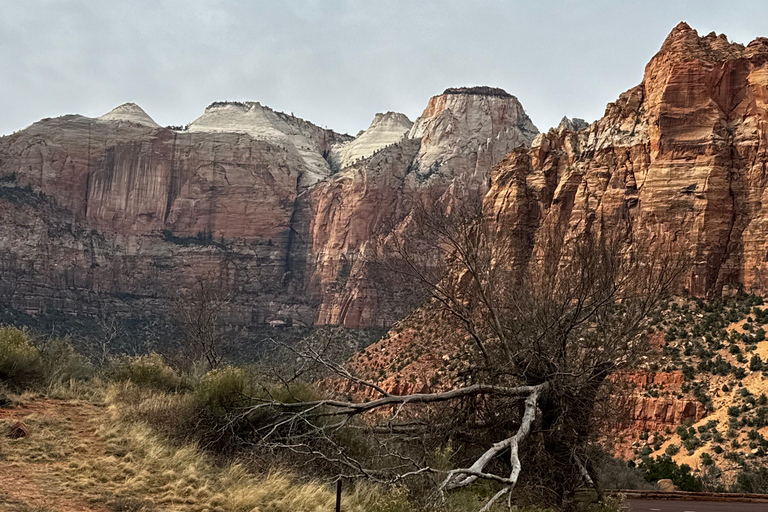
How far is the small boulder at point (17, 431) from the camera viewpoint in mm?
11062

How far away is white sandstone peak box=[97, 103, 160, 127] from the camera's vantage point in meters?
116

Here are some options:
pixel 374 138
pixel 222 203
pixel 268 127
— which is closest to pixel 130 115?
pixel 268 127

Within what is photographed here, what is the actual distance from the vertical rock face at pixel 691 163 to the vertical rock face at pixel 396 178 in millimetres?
39481

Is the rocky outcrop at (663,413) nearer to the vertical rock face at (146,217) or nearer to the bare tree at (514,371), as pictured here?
the bare tree at (514,371)

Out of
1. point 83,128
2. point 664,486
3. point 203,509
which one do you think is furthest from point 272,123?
point 203,509

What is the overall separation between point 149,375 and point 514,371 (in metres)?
9.82

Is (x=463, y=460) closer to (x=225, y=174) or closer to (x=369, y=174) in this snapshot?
(x=369, y=174)

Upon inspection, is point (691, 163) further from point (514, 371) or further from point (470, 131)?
point (470, 131)

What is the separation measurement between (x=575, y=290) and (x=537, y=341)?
6.00 feet

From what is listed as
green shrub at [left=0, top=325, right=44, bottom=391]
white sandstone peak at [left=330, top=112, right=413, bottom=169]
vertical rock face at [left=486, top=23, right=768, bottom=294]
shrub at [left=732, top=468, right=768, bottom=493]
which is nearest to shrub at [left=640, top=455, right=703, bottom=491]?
shrub at [left=732, top=468, right=768, bottom=493]

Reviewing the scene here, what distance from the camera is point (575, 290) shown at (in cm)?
1311

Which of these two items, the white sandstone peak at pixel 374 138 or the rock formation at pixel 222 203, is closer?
the rock formation at pixel 222 203

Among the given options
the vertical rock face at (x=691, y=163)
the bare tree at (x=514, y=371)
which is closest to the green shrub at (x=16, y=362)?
the bare tree at (x=514, y=371)

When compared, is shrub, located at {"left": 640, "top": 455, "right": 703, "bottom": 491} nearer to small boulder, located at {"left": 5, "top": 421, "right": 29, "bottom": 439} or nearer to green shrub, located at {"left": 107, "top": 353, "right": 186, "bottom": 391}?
green shrub, located at {"left": 107, "top": 353, "right": 186, "bottom": 391}
